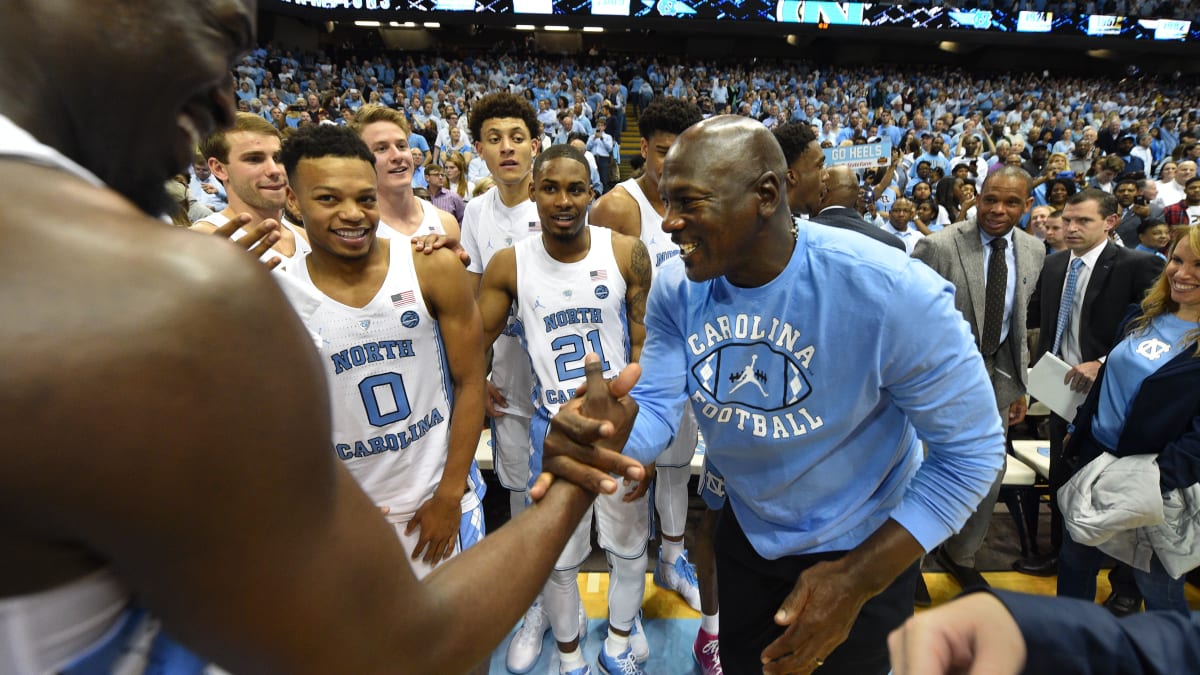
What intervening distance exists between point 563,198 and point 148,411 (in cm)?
261

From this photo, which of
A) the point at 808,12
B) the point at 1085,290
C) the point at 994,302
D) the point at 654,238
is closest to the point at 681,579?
the point at 654,238

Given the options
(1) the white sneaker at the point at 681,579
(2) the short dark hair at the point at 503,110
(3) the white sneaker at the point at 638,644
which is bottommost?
(1) the white sneaker at the point at 681,579

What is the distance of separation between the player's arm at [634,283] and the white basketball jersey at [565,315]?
0.17ft

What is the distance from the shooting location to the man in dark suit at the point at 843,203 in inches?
145

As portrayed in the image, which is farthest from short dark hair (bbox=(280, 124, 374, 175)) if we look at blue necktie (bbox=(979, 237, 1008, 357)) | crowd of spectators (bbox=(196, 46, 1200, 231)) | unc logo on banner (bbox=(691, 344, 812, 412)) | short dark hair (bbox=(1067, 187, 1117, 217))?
crowd of spectators (bbox=(196, 46, 1200, 231))

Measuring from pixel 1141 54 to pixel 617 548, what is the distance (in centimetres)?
3648

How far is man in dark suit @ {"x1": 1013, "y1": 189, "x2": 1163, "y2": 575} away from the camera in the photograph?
3998 mm

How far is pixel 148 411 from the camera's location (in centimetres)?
54

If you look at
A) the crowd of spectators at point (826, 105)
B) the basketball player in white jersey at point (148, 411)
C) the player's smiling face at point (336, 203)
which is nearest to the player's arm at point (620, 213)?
the player's smiling face at point (336, 203)

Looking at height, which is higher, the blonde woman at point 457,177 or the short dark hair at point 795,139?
the short dark hair at point 795,139

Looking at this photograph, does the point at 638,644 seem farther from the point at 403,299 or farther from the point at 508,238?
the point at 508,238

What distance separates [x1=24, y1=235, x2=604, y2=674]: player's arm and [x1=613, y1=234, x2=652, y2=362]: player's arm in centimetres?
247

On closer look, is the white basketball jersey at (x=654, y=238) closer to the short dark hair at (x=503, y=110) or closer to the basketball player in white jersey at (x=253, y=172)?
the short dark hair at (x=503, y=110)

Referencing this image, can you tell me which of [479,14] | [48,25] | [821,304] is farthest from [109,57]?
→ [479,14]
